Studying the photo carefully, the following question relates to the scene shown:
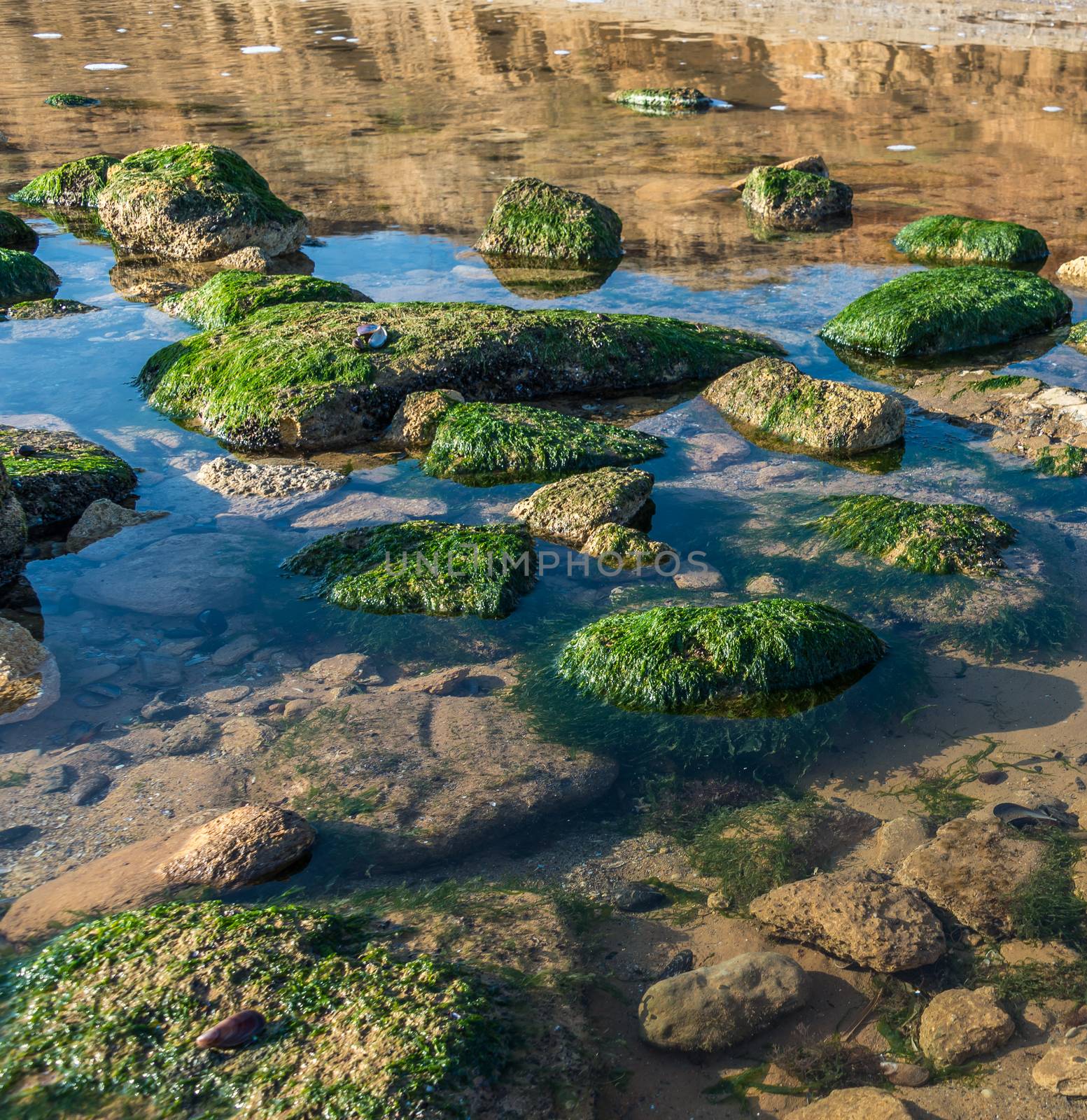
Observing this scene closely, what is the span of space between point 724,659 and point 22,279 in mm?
9144

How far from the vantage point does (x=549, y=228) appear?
1135 cm

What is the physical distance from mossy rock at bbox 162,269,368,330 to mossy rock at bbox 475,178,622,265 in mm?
2158

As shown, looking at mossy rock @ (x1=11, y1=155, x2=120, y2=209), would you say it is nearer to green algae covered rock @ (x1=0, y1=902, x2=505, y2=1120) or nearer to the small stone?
green algae covered rock @ (x1=0, y1=902, x2=505, y2=1120)

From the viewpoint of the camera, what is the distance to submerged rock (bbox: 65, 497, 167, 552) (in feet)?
20.9

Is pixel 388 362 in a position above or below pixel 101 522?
above

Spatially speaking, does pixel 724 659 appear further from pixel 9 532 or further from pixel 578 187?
pixel 578 187

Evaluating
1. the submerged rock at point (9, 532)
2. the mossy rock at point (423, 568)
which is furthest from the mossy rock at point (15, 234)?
the mossy rock at point (423, 568)

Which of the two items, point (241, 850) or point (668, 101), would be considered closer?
point (241, 850)

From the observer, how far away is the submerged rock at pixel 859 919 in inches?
144

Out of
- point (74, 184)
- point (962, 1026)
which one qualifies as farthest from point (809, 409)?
point (74, 184)

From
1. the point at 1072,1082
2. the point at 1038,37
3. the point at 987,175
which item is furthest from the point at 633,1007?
the point at 1038,37

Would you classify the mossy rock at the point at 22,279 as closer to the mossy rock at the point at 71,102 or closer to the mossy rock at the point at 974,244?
the mossy rock at the point at 974,244

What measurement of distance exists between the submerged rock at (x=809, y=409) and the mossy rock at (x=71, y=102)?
667 inches

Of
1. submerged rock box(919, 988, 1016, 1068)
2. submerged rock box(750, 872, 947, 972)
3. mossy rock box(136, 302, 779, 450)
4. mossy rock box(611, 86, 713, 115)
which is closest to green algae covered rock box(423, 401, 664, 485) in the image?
mossy rock box(136, 302, 779, 450)
